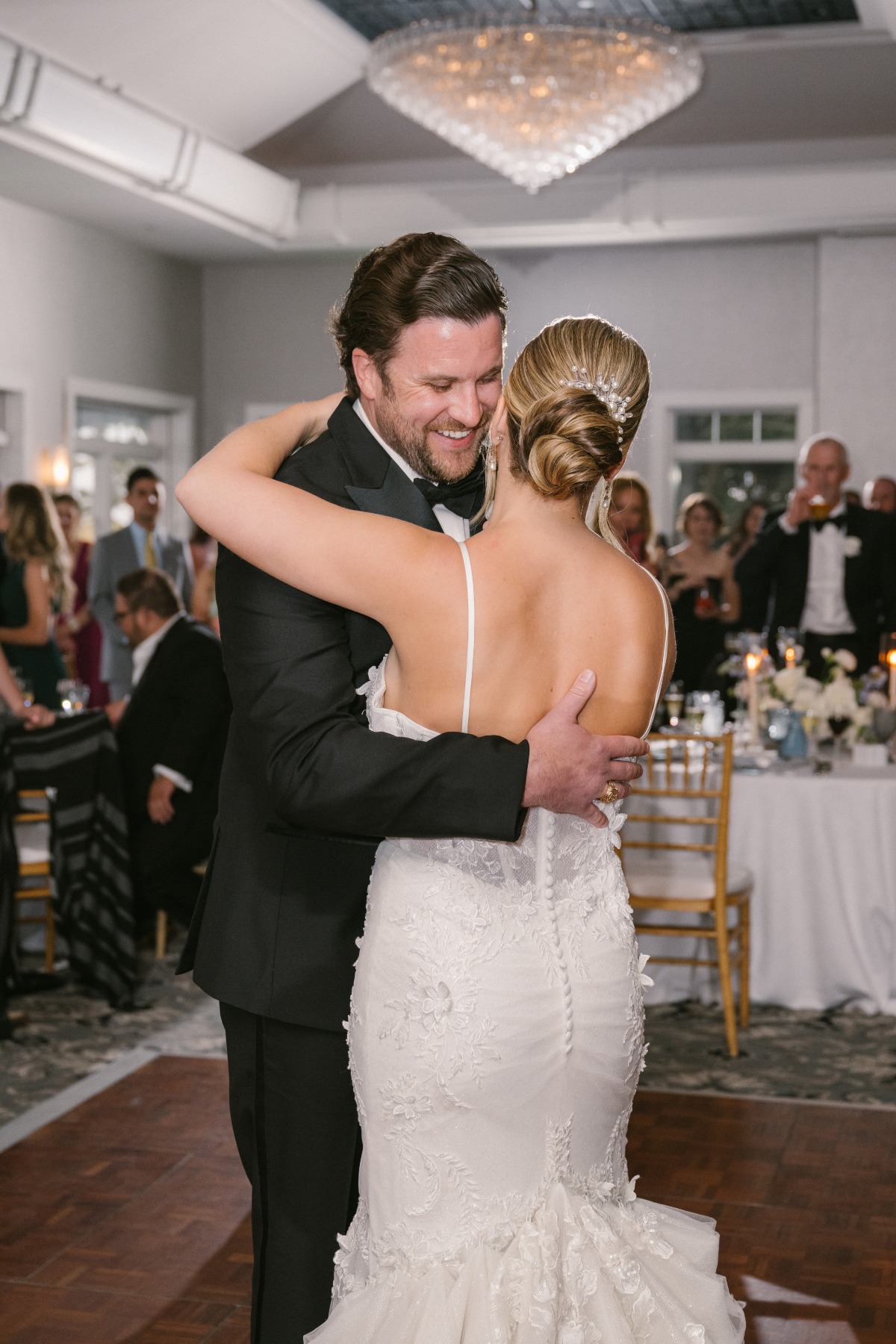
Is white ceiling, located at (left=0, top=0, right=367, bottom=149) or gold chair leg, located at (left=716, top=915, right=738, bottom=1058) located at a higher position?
white ceiling, located at (left=0, top=0, right=367, bottom=149)

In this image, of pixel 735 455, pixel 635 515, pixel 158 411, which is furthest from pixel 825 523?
pixel 158 411

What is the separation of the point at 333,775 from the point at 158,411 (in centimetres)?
1049

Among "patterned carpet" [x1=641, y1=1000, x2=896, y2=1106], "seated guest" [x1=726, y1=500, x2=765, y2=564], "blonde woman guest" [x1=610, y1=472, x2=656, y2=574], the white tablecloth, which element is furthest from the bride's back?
"seated guest" [x1=726, y1=500, x2=765, y2=564]

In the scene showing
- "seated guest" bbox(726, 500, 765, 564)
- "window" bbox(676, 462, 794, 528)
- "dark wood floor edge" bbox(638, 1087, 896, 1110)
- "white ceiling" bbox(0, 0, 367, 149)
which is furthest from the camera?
"window" bbox(676, 462, 794, 528)

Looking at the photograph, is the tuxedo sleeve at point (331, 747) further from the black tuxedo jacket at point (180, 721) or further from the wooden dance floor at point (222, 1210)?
the black tuxedo jacket at point (180, 721)

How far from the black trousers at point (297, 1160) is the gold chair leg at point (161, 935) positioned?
3660 mm

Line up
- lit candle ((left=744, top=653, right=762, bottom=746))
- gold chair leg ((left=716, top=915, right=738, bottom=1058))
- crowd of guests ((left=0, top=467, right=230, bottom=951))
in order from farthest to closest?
lit candle ((left=744, top=653, right=762, bottom=746)) < crowd of guests ((left=0, top=467, right=230, bottom=951)) < gold chair leg ((left=716, top=915, right=738, bottom=1058))

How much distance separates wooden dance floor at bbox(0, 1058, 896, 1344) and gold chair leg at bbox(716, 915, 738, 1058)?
0.40 m

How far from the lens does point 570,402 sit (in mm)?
1603

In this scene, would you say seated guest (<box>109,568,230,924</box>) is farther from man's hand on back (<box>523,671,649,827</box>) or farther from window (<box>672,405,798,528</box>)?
window (<box>672,405,798,528</box>)

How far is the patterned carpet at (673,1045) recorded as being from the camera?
4.30 meters

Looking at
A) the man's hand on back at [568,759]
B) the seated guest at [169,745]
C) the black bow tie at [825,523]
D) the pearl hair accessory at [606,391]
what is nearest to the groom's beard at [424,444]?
the pearl hair accessory at [606,391]

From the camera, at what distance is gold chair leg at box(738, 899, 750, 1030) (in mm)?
4844

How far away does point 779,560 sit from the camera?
24.0ft
